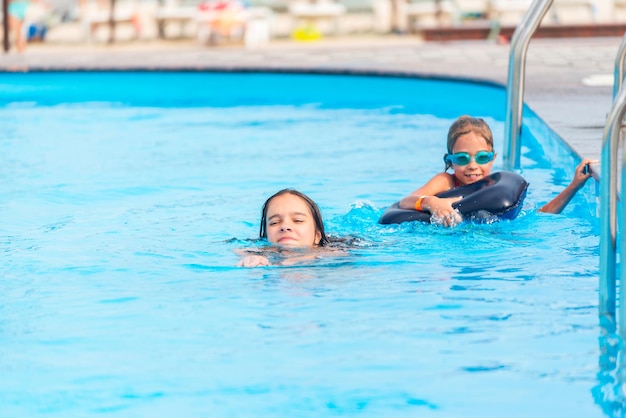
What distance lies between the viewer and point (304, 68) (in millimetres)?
12664

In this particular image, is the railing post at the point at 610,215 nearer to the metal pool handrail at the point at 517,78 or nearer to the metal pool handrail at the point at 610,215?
the metal pool handrail at the point at 610,215

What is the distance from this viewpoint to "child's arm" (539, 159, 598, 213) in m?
5.45

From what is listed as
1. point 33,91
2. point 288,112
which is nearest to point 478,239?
point 288,112

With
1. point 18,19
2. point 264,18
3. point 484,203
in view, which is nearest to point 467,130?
point 484,203

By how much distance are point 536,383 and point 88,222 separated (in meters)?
3.43

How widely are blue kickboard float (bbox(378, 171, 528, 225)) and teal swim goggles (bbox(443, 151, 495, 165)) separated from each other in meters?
0.14

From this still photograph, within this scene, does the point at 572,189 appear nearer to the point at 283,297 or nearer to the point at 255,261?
the point at 255,261

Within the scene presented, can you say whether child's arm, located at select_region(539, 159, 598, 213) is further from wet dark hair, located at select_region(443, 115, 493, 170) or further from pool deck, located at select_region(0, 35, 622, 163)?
pool deck, located at select_region(0, 35, 622, 163)

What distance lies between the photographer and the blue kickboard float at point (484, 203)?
5273mm

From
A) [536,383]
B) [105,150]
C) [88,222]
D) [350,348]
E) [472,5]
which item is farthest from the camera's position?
[472,5]

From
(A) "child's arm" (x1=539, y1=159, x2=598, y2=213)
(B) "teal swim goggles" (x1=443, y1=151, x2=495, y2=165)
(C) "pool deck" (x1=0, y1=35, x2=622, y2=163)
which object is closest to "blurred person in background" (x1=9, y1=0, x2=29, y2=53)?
(C) "pool deck" (x1=0, y1=35, x2=622, y2=163)

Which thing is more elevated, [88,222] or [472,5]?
[472,5]

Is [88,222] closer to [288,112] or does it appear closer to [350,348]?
[350,348]

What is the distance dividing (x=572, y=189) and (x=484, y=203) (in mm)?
523
